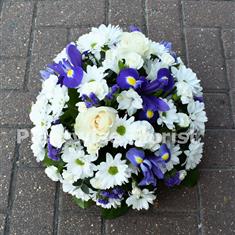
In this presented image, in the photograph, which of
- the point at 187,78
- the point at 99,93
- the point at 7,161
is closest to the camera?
the point at 99,93

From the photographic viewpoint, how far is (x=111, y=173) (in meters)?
1.50

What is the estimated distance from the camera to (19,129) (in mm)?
1984

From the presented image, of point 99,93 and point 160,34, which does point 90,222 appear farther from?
point 160,34

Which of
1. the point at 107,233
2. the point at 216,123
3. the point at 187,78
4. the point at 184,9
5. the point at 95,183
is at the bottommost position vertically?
the point at 107,233

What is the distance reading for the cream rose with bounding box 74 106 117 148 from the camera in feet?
4.50

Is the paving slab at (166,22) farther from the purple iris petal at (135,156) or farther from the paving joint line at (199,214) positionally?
the purple iris petal at (135,156)

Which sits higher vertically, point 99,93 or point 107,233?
point 99,93

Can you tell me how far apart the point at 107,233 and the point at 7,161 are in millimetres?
529

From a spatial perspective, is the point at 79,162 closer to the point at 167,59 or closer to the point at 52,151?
the point at 52,151

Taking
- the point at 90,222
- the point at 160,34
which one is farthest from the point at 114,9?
the point at 90,222

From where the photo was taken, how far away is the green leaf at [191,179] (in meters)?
1.78

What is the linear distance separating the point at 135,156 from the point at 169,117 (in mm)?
177

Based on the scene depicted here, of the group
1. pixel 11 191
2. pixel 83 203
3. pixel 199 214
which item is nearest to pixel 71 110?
pixel 83 203

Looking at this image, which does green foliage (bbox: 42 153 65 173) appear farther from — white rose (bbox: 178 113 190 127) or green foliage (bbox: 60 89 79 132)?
white rose (bbox: 178 113 190 127)
